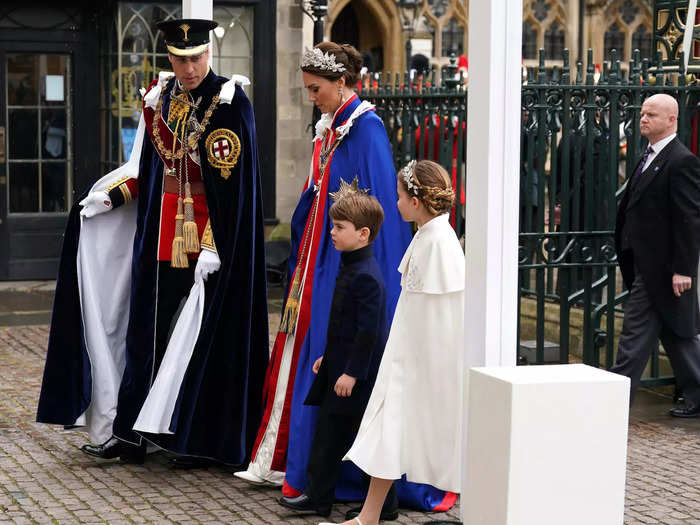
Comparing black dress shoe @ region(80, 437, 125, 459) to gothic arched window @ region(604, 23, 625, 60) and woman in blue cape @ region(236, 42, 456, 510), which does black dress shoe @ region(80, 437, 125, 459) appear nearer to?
woman in blue cape @ region(236, 42, 456, 510)

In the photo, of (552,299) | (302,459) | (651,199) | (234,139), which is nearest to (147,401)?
(302,459)

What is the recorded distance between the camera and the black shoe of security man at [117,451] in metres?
5.85

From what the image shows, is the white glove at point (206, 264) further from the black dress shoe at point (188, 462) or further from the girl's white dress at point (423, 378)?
the girl's white dress at point (423, 378)

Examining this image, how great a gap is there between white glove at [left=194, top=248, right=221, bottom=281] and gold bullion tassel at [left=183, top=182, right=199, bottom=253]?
0.18ft

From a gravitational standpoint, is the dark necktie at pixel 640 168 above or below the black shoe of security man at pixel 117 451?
above

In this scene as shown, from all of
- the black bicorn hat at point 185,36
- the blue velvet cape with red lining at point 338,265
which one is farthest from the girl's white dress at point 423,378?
the black bicorn hat at point 185,36

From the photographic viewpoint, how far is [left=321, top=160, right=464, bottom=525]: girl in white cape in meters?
4.75

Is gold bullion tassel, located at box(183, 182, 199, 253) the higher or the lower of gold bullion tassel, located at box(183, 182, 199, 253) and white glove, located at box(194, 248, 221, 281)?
the higher

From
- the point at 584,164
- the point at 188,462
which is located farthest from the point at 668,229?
the point at 188,462

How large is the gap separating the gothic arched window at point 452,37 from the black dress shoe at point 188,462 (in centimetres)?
1301

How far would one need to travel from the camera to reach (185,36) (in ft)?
18.5

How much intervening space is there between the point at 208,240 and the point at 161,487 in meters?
1.09

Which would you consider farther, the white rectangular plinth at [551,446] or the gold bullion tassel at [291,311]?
the gold bullion tassel at [291,311]

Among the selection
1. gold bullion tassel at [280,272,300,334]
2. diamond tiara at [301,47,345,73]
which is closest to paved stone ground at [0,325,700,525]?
gold bullion tassel at [280,272,300,334]
